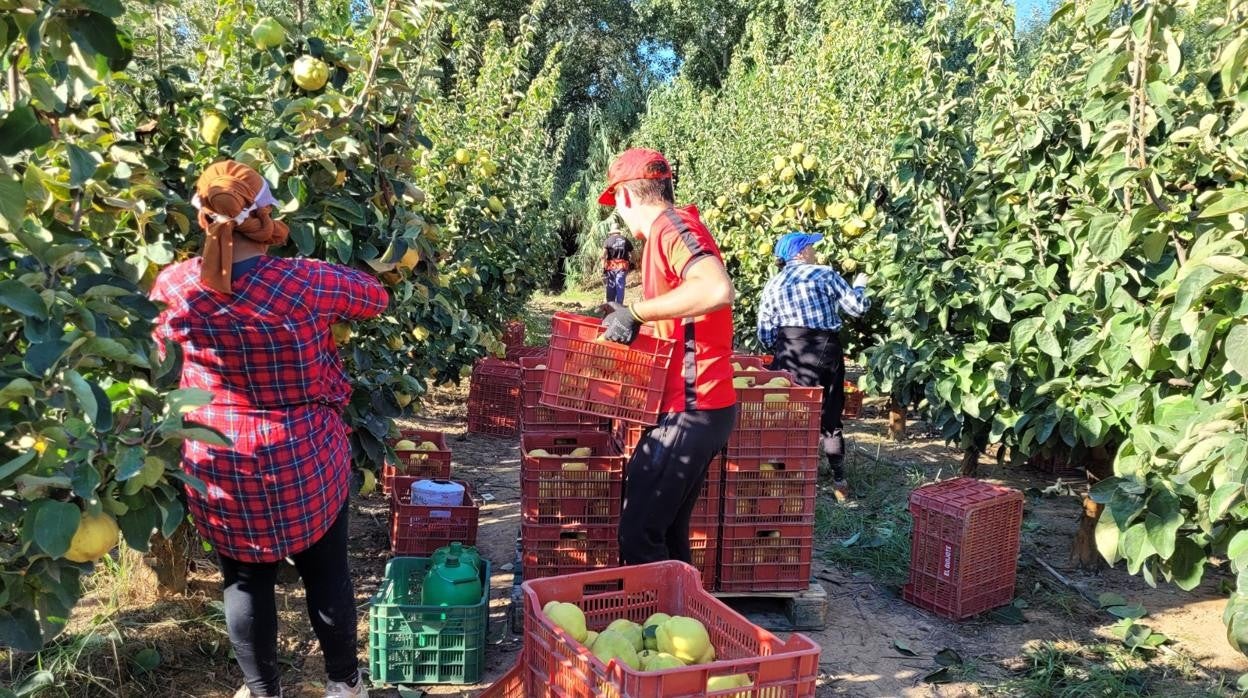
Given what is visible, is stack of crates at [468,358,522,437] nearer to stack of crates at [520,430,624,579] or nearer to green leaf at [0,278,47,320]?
stack of crates at [520,430,624,579]

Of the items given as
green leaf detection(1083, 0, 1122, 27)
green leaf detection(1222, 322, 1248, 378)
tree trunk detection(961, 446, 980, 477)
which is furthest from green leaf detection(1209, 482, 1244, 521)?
tree trunk detection(961, 446, 980, 477)

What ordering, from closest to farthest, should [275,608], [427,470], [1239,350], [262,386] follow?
[1239,350]
[262,386]
[275,608]
[427,470]

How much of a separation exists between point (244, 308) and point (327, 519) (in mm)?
662

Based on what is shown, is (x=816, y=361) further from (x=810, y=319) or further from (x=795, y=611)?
(x=795, y=611)

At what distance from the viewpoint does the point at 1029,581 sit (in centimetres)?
451

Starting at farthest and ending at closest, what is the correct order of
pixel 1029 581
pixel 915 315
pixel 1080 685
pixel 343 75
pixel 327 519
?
pixel 915 315
pixel 1029 581
pixel 1080 685
pixel 343 75
pixel 327 519

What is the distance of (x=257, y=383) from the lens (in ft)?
7.81

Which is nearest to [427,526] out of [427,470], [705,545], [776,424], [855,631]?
[427,470]

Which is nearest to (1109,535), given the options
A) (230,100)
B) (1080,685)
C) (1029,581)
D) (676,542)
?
(1080,685)

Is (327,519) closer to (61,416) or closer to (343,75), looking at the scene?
(61,416)

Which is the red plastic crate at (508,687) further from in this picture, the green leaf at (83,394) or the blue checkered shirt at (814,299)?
the blue checkered shirt at (814,299)

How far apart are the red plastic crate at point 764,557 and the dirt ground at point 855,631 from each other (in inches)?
12.3

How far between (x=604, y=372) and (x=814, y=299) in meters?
2.83

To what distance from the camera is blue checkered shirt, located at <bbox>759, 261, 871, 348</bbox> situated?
5.57 m
